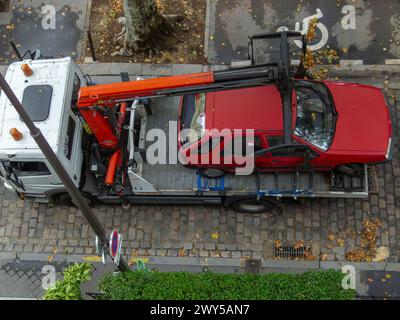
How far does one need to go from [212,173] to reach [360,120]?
3036 millimetres

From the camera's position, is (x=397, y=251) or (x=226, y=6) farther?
(x=226, y=6)

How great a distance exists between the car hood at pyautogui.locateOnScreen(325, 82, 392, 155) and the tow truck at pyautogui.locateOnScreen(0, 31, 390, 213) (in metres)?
0.64

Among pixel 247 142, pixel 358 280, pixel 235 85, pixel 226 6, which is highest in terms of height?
pixel 226 6

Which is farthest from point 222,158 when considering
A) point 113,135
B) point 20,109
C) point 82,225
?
point 20,109

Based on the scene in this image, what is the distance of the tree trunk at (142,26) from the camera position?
11.6 m

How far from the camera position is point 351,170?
981 centimetres

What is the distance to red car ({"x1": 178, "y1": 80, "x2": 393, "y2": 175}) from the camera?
9.45 meters

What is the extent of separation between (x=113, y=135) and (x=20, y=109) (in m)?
3.81

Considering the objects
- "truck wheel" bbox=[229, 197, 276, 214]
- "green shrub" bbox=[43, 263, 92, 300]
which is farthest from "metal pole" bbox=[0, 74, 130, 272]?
"truck wheel" bbox=[229, 197, 276, 214]

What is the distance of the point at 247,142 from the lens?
957cm

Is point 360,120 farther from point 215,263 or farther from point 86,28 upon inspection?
point 86,28

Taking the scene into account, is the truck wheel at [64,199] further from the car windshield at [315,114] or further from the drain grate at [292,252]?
the car windshield at [315,114]

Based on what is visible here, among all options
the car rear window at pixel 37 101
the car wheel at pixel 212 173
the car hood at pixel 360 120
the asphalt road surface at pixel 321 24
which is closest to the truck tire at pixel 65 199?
the car rear window at pixel 37 101

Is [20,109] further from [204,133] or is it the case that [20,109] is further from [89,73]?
[89,73]
